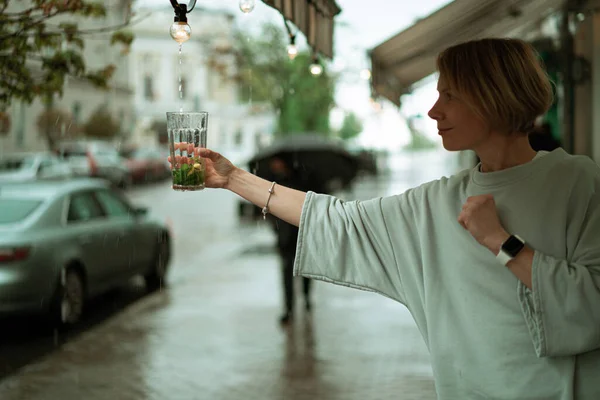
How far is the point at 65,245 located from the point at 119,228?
158cm

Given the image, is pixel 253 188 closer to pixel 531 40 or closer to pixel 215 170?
pixel 215 170

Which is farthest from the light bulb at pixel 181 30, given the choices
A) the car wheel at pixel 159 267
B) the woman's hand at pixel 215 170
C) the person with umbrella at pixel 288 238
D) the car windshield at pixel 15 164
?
the car windshield at pixel 15 164

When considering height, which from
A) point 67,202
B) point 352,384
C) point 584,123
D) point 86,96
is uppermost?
point 86,96

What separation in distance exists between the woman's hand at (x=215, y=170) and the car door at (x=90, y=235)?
665 cm

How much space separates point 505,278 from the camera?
2045 millimetres

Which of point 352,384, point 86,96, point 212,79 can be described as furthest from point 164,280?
point 212,79

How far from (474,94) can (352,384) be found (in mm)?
4579

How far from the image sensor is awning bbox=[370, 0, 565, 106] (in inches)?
231

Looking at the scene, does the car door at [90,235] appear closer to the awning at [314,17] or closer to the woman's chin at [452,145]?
the awning at [314,17]

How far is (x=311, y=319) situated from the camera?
899 cm

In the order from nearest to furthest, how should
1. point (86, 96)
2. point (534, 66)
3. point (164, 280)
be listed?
point (534, 66) → point (164, 280) → point (86, 96)

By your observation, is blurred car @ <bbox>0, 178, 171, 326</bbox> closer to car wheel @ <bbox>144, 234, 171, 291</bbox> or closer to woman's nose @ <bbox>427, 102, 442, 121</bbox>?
car wheel @ <bbox>144, 234, 171, 291</bbox>

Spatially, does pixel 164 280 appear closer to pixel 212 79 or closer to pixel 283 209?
pixel 283 209

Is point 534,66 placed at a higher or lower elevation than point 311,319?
higher
